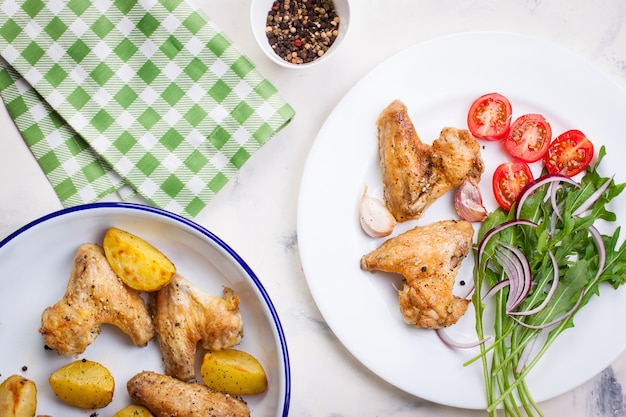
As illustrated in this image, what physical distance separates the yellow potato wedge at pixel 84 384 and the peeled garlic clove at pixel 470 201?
5.12 feet

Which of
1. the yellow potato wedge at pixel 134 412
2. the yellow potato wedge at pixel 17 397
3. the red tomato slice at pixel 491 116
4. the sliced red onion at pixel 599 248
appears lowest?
the yellow potato wedge at pixel 134 412

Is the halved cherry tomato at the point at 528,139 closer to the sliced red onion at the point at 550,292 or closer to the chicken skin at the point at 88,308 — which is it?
the sliced red onion at the point at 550,292

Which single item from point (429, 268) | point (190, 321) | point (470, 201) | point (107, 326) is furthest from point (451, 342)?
point (107, 326)

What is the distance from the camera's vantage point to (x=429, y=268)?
261 cm

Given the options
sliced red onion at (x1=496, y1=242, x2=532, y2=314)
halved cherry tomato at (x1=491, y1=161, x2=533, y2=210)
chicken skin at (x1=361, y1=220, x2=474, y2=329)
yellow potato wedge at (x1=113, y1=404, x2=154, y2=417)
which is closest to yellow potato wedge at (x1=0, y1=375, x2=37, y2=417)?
yellow potato wedge at (x1=113, y1=404, x2=154, y2=417)

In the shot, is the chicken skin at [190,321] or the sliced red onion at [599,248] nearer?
the chicken skin at [190,321]

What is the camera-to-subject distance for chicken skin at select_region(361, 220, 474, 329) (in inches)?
102

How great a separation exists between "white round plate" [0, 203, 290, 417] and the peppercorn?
829 mm

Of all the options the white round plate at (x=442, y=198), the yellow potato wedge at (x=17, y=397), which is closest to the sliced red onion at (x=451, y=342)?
the white round plate at (x=442, y=198)

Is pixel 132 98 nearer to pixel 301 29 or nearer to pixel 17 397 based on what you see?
pixel 301 29

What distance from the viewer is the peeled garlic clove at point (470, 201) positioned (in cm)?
271

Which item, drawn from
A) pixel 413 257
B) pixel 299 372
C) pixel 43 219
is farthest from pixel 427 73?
pixel 43 219

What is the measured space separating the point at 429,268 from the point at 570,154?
30.9 inches

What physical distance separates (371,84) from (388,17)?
1.17 feet
